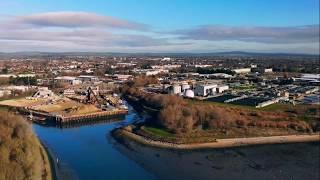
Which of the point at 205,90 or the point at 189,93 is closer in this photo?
the point at 189,93

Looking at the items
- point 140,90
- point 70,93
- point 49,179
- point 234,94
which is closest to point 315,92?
point 234,94

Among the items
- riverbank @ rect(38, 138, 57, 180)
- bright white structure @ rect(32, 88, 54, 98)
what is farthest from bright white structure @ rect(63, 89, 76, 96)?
riverbank @ rect(38, 138, 57, 180)

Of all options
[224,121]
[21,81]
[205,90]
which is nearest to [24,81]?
[21,81]

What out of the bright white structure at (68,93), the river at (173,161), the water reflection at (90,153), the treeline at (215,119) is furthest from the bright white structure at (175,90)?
the river at (173,161)

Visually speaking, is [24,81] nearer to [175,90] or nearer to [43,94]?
[43,94]

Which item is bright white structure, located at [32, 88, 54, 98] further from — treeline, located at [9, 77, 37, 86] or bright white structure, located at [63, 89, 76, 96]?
treeline, located at [9, 77, 37, 86]

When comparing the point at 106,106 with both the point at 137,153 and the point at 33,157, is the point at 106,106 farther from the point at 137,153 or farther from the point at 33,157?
the point at 33,157

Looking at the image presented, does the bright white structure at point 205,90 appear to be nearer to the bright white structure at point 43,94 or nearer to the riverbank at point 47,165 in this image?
the bright white structure at point 43,94
